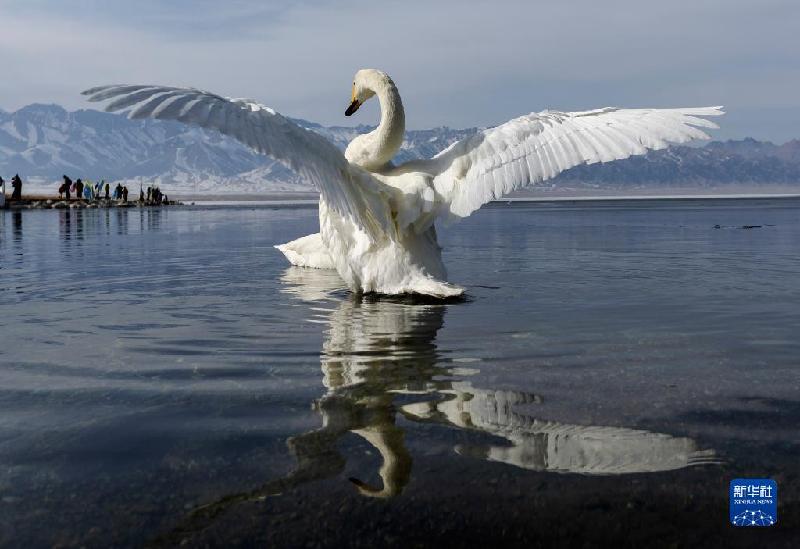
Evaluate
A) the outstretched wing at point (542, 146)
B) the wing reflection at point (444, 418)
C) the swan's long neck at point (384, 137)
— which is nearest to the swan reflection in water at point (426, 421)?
the wing reflection at point (444, 418)

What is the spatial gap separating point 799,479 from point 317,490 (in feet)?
6.89

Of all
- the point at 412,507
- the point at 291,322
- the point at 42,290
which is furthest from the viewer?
the point at 42,290

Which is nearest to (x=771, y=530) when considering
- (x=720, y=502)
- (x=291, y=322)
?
(x=720, y=502)

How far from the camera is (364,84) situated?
11320mm

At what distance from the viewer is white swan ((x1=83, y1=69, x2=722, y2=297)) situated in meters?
8.13

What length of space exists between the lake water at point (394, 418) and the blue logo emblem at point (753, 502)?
49 millimetres

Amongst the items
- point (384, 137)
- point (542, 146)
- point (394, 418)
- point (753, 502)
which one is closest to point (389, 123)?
point (384, 137)

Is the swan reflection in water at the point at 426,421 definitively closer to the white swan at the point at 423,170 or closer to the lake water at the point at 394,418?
the lake water at the point at 394,418

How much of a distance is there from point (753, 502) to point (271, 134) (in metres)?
5.10

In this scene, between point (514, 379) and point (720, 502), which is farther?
point (514, 379)

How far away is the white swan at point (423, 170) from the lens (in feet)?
26.7

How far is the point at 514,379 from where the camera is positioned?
5805 millimetres

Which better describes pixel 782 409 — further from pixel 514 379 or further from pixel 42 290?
pixel 42 290

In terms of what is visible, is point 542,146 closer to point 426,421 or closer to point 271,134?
point 271,134
